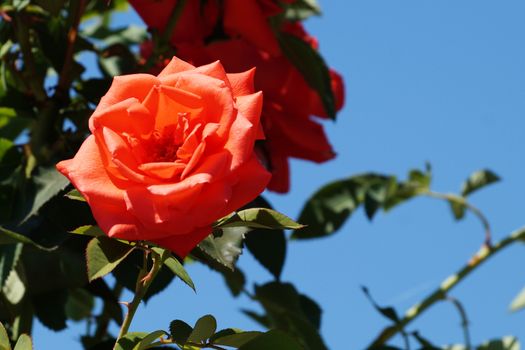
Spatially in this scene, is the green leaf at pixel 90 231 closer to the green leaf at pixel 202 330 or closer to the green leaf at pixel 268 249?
the green leaf at pixel 202 330

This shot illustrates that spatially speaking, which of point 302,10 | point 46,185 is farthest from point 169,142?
point 302,10

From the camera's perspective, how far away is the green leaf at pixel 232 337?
2.23ft

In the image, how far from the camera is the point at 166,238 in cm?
A: 63

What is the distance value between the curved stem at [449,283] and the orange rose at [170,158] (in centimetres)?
69

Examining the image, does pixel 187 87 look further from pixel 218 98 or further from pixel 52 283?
pixel 52 283

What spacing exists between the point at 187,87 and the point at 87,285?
457 mm

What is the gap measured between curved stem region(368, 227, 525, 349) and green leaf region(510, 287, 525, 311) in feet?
0.43

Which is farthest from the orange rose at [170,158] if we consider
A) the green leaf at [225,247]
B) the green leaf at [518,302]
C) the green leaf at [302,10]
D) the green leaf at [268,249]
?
the green leaf at [518,302]

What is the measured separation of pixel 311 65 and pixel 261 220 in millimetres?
579

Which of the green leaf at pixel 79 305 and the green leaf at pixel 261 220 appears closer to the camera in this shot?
the green leaf at pixel 261 220

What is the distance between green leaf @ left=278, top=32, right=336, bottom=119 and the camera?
119cm

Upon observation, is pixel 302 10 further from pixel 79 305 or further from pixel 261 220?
pixel 261 220

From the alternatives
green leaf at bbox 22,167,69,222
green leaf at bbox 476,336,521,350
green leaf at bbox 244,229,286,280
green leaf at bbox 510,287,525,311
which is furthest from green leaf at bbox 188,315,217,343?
green leaf at bbox 510,287,525,311

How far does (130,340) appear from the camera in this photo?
667 millimetres
